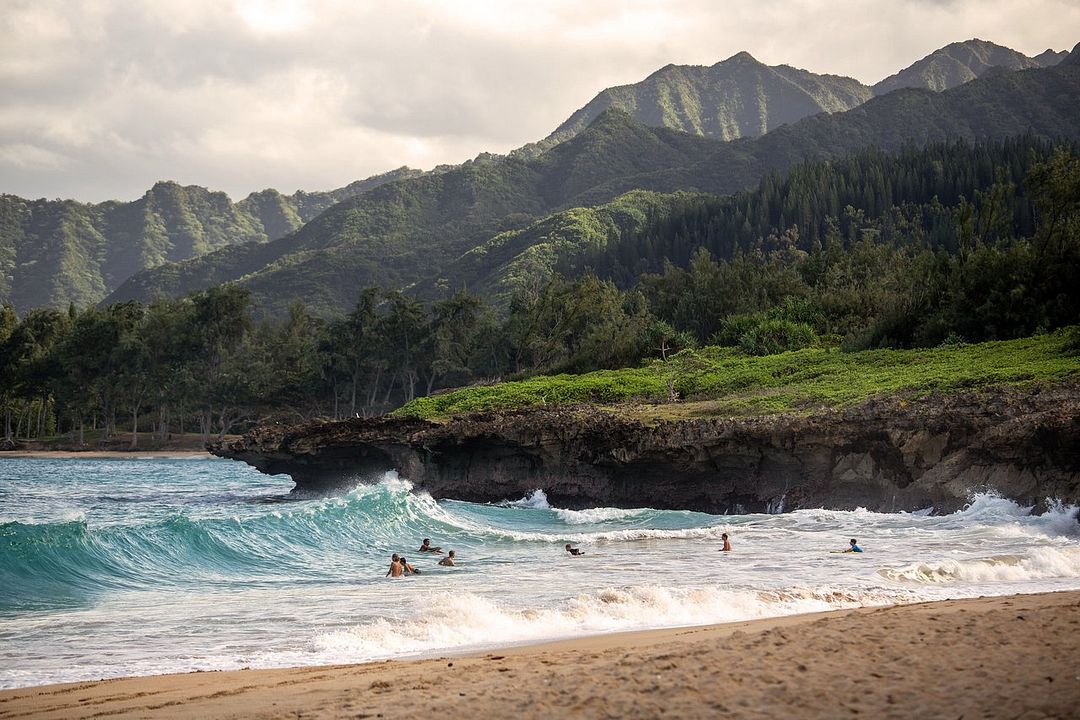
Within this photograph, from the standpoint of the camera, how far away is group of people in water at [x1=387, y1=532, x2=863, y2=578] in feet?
65.9

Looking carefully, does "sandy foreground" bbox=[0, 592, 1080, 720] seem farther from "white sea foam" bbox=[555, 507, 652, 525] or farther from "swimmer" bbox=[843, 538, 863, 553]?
"white sea foam" bbox=[555, 507, 652, 525]

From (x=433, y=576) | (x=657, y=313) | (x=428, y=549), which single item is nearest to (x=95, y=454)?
(x=657, y=313)

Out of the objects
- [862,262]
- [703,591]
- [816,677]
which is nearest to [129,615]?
[703,591]

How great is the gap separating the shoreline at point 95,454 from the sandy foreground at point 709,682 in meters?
74.7

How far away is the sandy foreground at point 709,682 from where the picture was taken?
7539 mm

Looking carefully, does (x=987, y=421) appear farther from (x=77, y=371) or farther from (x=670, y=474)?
(x=77, y=371)

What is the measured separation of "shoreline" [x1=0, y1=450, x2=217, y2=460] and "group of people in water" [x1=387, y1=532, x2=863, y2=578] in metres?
62.5

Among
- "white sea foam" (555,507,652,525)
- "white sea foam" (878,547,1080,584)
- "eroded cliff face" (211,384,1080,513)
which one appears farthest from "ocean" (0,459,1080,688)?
"eroded cliff face" (211,384,1080,513)

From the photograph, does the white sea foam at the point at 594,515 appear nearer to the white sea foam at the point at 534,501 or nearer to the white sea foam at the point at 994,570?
the white sea foam at the point at 534,501

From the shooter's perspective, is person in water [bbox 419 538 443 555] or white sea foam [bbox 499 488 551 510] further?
white sea foam [bbox 499 488 551 510]

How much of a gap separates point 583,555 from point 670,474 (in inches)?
380

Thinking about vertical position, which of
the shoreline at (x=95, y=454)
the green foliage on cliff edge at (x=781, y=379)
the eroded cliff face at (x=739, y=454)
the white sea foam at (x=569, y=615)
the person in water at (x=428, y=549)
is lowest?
the shoreline at (x=95, y=454)

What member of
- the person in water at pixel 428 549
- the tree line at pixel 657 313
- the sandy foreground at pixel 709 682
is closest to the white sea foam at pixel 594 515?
the person in water at pixel 428 549

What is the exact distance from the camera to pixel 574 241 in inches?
6245
